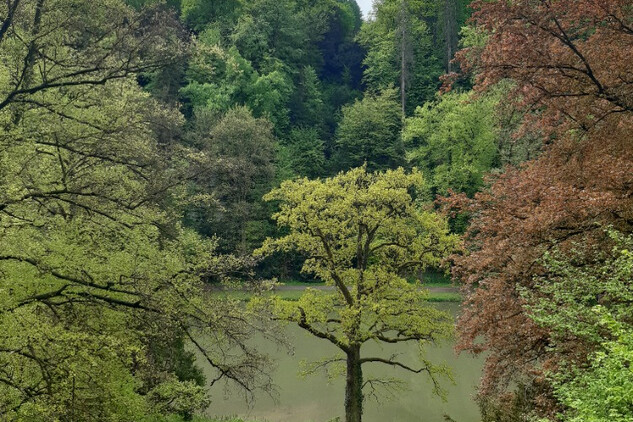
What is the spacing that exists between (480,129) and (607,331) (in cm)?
3120

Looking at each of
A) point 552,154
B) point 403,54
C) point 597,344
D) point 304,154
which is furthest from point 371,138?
point 597,344

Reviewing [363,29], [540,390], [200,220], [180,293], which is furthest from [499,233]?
[363,29]

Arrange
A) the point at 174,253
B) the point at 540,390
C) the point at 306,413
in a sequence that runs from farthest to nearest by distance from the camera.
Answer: the point at 306,413 → the point at 174,253 → the point at 540,390

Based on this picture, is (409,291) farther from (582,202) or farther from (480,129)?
(480,129)

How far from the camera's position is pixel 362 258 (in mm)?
14984

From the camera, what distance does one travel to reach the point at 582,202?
7.34m

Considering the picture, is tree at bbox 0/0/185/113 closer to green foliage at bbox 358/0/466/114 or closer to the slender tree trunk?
the slender tree trunk

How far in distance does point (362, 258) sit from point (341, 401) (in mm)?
5118

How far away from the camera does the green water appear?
15.6m

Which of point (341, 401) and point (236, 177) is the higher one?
point (236, 177)

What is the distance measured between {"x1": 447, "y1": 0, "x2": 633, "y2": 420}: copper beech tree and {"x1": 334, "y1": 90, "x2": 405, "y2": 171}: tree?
3156 centimetres

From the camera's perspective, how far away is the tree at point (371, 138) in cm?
4112

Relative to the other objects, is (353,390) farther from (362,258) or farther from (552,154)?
(552,154)

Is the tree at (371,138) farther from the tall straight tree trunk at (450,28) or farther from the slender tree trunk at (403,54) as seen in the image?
the tall straight tree trunk at (450,28)
